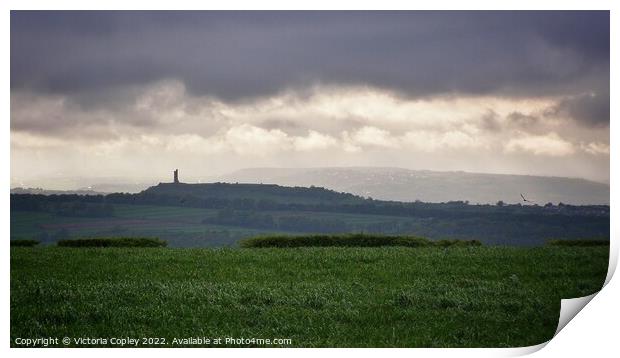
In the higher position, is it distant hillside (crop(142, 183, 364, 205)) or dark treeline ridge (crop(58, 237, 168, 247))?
distant hillside (crop(142, 183, 364, 205))

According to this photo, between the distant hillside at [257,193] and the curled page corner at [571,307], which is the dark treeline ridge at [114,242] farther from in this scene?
the curled page corner at [571,307]

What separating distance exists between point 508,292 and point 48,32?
9.66 meters

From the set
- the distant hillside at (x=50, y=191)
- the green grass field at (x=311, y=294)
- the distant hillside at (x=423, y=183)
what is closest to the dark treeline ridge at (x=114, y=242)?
the green grass field at (x=311, y=294)

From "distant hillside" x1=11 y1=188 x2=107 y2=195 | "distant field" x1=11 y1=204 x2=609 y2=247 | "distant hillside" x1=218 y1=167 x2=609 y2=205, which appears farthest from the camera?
"distant field" x1=11 y1=204 x2=609 y2=247

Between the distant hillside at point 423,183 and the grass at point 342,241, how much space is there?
2.63 m

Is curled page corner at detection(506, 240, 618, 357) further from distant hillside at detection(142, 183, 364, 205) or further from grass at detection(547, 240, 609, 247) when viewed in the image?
distant hillside at detection(142, 183, 364, 205)

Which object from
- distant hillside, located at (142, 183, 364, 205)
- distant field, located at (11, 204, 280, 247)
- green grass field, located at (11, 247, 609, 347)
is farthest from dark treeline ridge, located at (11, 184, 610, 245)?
green grass field, located at (11, 247, 609, 347)

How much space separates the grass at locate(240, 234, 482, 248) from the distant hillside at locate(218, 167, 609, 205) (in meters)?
2.63

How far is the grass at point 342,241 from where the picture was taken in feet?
66.4

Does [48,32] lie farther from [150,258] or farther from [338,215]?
[338,215]

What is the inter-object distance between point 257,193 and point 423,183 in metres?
3.81

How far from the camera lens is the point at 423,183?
56.4 feet

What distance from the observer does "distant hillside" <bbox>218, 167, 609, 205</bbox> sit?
16.2 metres

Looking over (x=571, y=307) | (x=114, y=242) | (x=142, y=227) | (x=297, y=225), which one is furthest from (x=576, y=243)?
(x=114, y=242)
